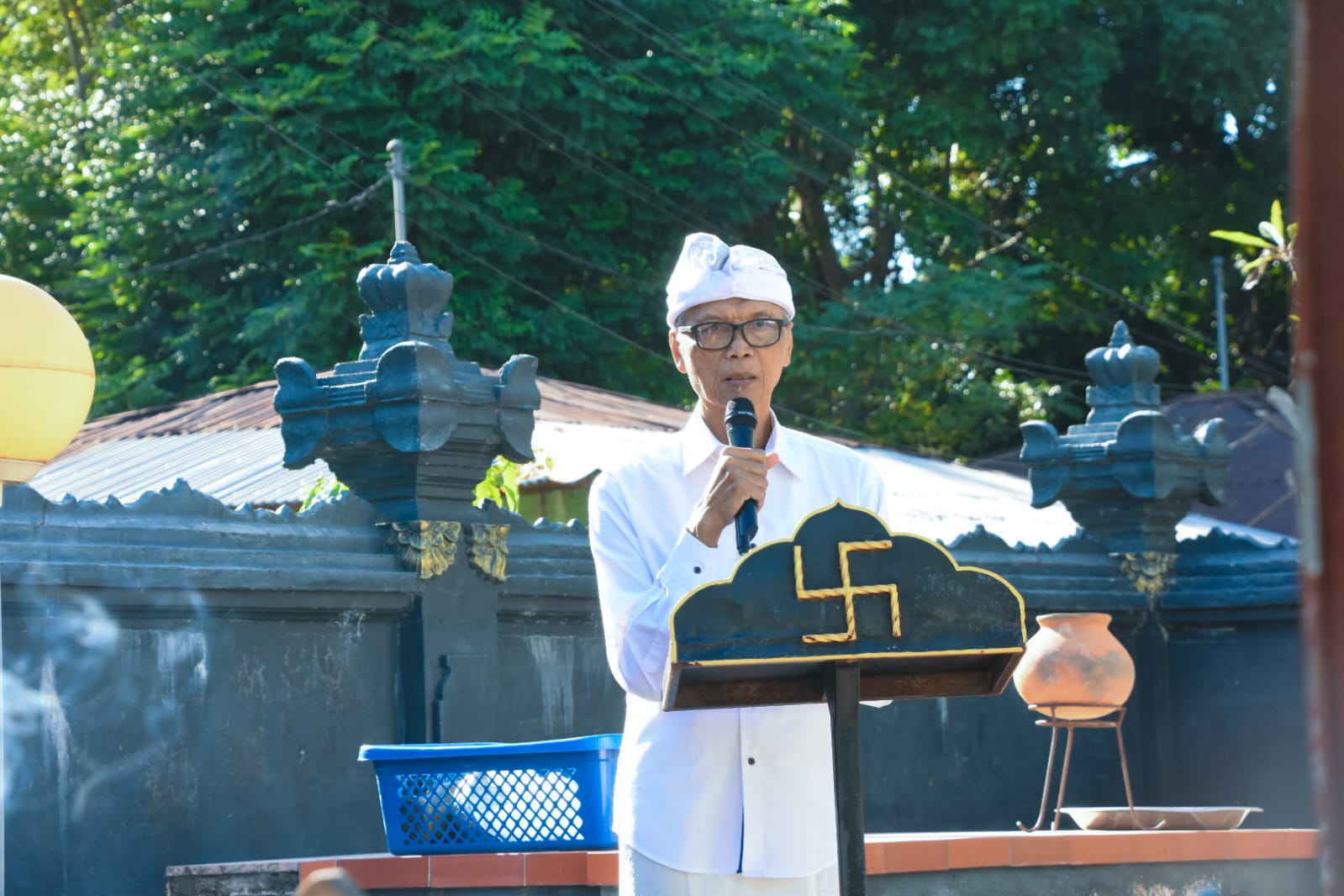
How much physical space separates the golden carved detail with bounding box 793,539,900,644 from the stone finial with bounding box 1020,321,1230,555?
21.2 feet

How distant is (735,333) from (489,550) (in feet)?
12.2

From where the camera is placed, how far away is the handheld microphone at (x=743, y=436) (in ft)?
9.80

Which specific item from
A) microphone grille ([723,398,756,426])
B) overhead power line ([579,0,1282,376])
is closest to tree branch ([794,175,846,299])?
overhead power line ([579,0,1282,376])

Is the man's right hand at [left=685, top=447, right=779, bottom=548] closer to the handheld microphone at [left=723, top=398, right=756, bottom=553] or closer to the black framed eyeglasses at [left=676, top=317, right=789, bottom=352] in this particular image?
the handheld microphone at [left=723, top=398, right=756, bottom=553]

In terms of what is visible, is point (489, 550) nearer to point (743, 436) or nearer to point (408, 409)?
point (408, 409)

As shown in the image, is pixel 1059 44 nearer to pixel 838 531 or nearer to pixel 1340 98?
pixel 838 531

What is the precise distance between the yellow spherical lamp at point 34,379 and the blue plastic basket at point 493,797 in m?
1.31

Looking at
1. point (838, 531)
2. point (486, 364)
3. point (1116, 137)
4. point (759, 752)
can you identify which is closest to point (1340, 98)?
point (838, 531)

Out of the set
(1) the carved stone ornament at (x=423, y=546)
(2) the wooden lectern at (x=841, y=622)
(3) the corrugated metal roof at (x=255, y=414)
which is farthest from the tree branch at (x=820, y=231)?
(2) the wooden lectern at (x=841, y=622)

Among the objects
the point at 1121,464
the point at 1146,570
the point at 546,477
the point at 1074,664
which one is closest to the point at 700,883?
the point at 1074,664

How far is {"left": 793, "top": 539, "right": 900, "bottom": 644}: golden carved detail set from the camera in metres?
2.88

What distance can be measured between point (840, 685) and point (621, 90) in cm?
1970

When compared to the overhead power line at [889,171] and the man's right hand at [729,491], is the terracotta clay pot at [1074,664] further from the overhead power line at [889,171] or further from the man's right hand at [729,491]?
the overhead power line at [889,171]

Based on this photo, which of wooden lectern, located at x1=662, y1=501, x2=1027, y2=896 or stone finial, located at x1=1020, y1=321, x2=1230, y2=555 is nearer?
wooden lectern, located at x1=662, y1=501, x2=1027, y2=896
